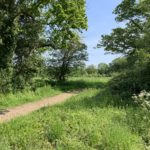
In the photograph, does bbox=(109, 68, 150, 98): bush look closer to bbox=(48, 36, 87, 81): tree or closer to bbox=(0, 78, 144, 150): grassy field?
bbox=(0, 78, 144, 150): grassy field

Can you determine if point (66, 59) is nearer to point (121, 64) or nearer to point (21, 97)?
point (121, 64)

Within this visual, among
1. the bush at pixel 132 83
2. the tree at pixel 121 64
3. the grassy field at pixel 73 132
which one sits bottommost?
the grassy field at pixel 73 132

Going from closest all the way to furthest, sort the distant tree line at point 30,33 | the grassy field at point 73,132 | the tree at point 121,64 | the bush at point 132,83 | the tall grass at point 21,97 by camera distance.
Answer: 1. the grassy field at point 73,132
2. the bush at point 132,83
3. the tall grass at point 21,97
4. the distant tree line at point 30,33
5. the tree at point 121,64

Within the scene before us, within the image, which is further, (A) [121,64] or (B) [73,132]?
(A) [121,64]

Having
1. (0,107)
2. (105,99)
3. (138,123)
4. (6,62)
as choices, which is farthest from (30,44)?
(138,123)

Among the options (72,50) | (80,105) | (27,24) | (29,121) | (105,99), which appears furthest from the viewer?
(72,50)

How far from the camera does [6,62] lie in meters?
23.7

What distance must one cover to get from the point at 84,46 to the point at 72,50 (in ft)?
5.94

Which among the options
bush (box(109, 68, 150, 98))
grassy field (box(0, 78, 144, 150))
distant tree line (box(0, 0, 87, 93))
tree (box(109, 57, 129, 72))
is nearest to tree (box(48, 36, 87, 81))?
tree (box(109, 57, 129, 72))

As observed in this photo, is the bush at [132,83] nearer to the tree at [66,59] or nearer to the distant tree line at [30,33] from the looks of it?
the distant tree line at [30,33]

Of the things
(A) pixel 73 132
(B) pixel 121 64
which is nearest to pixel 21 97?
(A) pixel 73 132

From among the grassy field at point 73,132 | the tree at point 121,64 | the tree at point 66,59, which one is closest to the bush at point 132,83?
the grassy field at point 73,132

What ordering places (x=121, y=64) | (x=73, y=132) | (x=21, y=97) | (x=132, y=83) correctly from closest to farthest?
(x=73, y=132) → (x=132, y=83) → (x=21, y=97) → (x=121, y=64)

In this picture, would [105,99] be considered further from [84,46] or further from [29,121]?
[84,46]
